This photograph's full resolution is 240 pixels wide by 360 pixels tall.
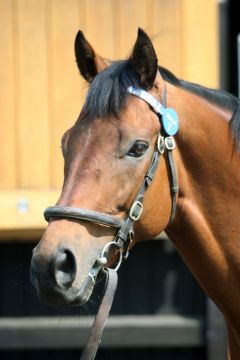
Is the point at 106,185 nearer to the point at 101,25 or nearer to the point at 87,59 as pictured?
the point at 87,59

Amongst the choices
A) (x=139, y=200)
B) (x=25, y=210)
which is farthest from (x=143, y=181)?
(x=25, y=210)

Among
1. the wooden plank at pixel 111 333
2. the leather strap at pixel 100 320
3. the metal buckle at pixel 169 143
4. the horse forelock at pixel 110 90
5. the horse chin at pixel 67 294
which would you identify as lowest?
the wooden plank at pixel 111 333

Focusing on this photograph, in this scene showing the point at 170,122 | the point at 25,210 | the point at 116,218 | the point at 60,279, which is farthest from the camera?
the point at 25,210

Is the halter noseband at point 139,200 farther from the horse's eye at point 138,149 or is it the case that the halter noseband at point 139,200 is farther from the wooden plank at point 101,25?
the wooden plank at point 101,25

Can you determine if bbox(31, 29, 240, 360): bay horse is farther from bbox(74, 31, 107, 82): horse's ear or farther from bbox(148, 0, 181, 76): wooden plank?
bbox(148, 0, 181, 76): wooden plank

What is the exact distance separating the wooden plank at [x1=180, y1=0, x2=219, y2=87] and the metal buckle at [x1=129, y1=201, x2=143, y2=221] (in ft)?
4.86

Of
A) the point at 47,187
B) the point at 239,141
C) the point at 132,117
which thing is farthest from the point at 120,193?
the point at 47,187

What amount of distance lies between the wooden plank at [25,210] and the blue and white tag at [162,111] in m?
1.37

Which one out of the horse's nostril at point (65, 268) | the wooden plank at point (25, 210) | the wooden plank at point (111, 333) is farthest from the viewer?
the wooden plank at point (111, 333)

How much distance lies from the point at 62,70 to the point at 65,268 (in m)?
1.75

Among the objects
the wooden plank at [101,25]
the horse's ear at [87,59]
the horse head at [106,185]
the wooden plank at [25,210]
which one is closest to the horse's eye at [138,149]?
the horse head at [106,185]

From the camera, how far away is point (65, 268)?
1.78m

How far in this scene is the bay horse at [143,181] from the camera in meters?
1.81

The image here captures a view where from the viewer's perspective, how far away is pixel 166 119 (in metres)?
1.98
